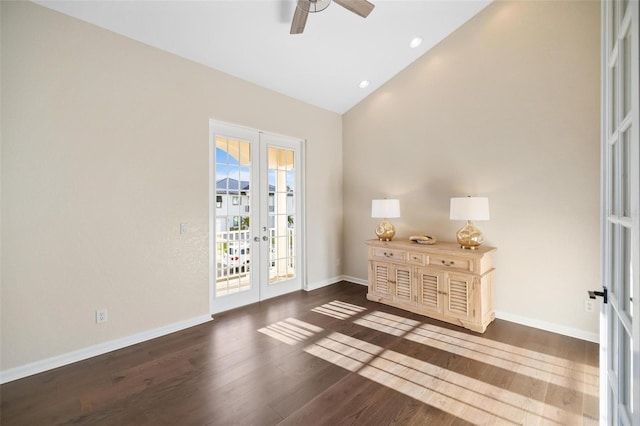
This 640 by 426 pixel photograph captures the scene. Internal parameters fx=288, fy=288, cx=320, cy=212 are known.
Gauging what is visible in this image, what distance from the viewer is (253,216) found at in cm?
398

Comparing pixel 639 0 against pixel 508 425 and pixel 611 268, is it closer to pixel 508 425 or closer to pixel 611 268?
pixel 611 268

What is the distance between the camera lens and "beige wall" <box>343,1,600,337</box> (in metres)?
2.88

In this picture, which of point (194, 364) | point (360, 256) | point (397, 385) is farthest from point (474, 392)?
point (360, 256)

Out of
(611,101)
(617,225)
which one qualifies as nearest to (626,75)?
(611,101)

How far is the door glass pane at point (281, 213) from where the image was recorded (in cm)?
423

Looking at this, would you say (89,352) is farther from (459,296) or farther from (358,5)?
(358,5)

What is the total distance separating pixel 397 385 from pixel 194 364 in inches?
66.6

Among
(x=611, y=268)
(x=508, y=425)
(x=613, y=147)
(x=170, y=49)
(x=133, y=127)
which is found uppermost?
(x=170, y=49)

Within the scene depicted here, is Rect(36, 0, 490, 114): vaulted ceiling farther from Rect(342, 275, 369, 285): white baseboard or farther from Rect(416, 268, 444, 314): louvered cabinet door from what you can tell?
Rect(342, 275, 369, 285): white baseboard

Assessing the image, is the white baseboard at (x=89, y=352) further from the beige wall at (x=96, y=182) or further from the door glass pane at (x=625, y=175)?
the door glass pane at (x=625, y=175)

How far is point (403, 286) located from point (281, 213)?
2.01m

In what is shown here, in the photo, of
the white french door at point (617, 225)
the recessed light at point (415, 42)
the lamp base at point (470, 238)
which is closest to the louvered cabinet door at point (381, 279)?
the lamp base at point (470, 238)

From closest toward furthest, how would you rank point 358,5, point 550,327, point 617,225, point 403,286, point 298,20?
1. point 617,225
2. point 358,5
3. point 298,20
4. point 550,327
5. point 403,286

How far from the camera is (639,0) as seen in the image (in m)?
0.60
